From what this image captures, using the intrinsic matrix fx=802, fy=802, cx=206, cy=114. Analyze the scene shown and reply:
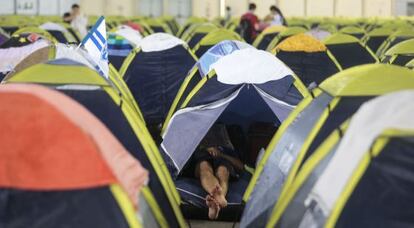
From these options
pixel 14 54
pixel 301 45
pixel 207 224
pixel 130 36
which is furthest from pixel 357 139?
pixel 130 36

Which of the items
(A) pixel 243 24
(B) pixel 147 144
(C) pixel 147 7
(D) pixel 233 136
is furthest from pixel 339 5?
(B) pixel 147 144

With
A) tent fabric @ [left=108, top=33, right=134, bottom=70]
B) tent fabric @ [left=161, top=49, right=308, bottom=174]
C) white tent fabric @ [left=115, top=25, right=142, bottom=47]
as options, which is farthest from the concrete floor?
white tent fabric @ [left=115, top=25, right=142, bottom=47]

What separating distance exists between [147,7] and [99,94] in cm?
2974

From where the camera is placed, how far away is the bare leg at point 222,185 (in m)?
5.88

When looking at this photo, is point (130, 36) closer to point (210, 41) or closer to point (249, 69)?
point (210, 41)

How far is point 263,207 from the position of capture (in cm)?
481

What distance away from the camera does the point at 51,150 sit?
3.28 metres

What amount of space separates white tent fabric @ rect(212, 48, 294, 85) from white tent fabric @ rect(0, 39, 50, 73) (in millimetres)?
1734

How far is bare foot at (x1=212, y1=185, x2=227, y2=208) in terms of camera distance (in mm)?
5863

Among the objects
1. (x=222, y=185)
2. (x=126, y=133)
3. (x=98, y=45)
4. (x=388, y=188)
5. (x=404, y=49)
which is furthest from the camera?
(x=404, y=49)

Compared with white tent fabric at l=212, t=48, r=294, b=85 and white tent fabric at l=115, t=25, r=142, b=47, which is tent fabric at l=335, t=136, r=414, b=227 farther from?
white tent fabric at l=115, t=25, r=142, b=47

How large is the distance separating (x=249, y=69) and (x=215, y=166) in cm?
87

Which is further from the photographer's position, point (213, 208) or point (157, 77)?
point (157, 77)

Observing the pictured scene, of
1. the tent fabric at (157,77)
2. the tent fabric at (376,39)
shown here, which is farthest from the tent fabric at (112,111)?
the tent fabric at (376,39)
